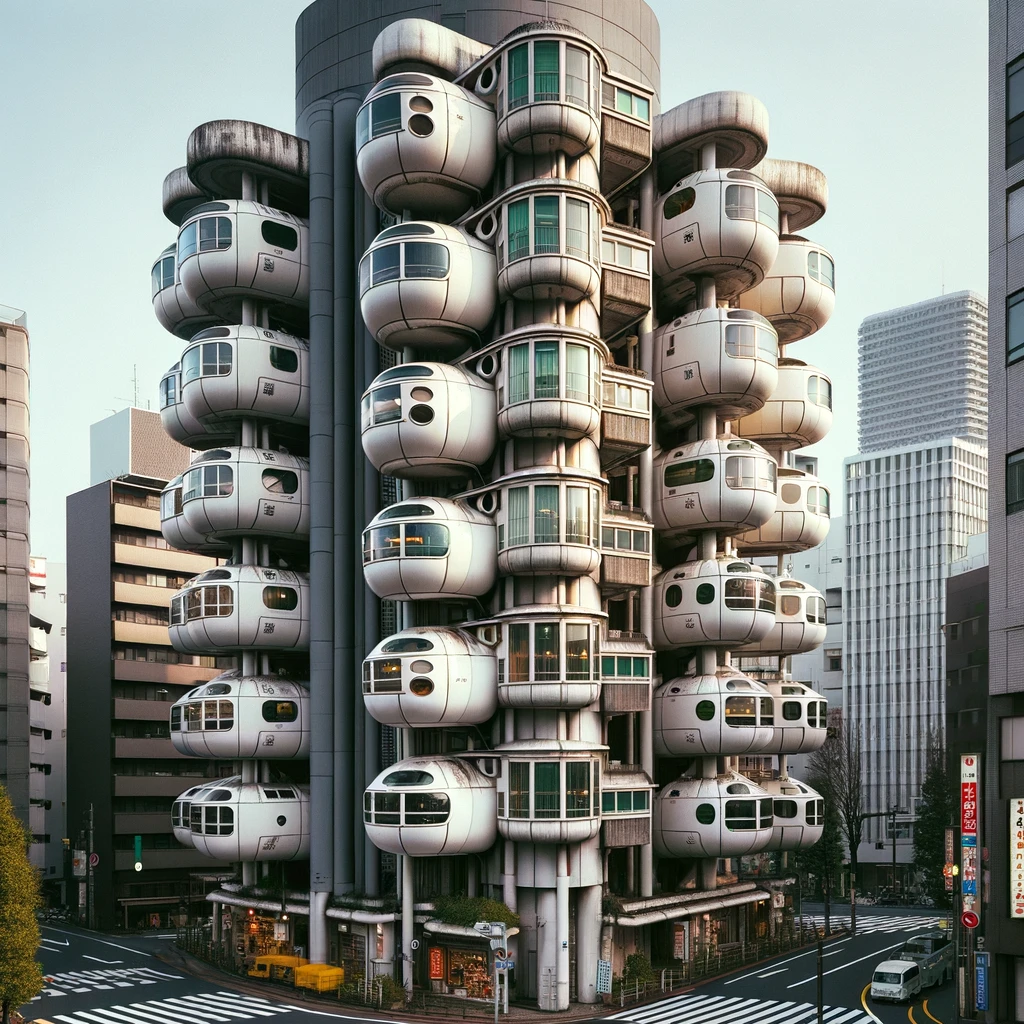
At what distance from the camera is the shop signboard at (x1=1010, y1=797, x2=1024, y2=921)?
130 feet

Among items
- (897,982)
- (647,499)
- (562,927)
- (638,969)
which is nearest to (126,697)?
(647,499)

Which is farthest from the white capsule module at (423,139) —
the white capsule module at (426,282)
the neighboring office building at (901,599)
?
the neighboring office building at (901,599)

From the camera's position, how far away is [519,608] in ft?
209

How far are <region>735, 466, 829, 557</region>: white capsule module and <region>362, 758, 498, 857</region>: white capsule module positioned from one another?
98.9 ft

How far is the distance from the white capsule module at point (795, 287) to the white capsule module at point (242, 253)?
97.4 feet

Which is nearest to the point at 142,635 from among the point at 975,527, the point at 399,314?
the point at 399,314

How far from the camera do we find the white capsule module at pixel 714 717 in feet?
234

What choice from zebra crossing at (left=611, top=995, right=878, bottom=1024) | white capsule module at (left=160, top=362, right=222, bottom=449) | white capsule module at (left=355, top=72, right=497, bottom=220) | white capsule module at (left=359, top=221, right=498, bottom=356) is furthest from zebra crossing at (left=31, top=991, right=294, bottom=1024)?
white capsule module at (left=355, top=72, right=497, bottom=220)

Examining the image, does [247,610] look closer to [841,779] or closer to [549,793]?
[549,793]

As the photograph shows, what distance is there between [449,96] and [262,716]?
123 ft

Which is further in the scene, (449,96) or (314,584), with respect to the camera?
(314,584)

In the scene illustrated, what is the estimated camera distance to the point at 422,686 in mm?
62938

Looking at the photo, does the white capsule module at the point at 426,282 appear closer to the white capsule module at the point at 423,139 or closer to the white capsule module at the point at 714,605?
the white capsule module at the point at 423,139

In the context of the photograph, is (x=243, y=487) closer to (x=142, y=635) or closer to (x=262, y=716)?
(x=262, y=716)
